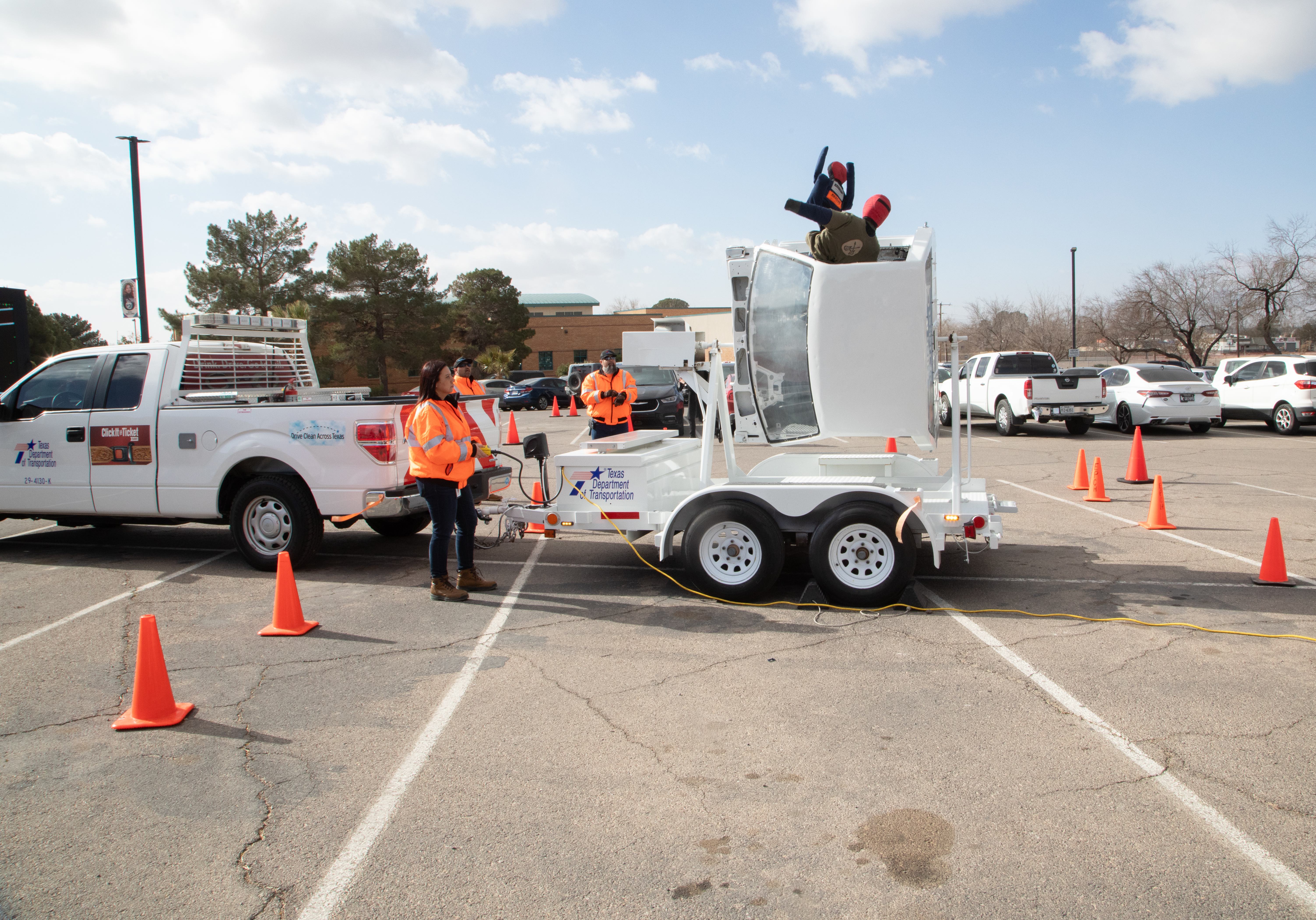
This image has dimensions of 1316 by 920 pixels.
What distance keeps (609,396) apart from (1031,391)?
40.2ft

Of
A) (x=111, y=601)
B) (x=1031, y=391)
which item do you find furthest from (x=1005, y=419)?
(x=111, y=601)

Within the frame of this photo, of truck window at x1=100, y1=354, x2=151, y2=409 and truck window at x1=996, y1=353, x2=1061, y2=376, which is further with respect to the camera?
truck window at x1=996, y1=353, x2=1061, y2=376

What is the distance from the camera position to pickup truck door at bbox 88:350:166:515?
7.81 meters

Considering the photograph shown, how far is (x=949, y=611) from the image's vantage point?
6117 mm

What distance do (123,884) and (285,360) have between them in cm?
736

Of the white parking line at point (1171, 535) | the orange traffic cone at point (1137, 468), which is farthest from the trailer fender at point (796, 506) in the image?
the orange traffic cone at point (1137, 468)

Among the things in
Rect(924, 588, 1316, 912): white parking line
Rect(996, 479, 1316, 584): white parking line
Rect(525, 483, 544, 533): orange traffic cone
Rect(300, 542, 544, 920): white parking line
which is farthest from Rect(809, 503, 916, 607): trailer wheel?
Rect(996, 479, 1316, 584): white parking line

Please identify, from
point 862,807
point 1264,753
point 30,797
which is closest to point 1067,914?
point 862,807

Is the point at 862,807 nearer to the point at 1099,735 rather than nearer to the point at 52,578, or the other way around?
the point at 1099,735

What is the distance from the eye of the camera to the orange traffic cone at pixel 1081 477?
11.6m

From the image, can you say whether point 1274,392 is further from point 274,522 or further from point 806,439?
point 274,522

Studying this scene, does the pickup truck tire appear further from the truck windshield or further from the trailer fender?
the truck windshield

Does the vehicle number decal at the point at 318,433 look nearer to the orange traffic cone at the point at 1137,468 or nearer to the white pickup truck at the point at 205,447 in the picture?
the white pickup truck at the point at 205,447

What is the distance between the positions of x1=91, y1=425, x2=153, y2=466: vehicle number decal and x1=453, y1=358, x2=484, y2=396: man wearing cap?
10.5ft
